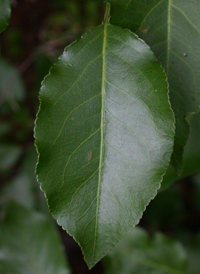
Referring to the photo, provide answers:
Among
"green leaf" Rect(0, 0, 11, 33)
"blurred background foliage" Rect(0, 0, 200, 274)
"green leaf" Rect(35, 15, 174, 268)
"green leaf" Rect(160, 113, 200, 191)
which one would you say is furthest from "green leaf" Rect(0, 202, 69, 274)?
"green leaf" Rect(0, 0, 11, 33)

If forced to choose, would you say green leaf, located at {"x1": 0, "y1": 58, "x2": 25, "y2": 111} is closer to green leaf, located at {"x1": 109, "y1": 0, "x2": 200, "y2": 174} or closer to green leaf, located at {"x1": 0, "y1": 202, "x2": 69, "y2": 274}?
green leaf, located at {"x1": 0, "y1": 202, "x2": 69, "y2": 274}

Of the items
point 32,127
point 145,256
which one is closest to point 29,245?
point 145,256

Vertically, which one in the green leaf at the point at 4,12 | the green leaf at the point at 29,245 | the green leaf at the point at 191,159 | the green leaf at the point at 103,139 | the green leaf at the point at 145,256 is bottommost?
the green leaf at the point at 145,256

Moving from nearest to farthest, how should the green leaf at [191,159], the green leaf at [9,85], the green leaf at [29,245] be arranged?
the green leaf at [191,159] → the green leaf at [29,245] → the green leaf at [9,85]

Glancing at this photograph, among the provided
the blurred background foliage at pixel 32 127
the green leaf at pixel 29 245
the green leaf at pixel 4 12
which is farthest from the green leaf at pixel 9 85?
the green leaf at pixel 4 12

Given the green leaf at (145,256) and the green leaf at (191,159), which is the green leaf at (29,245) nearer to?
the green leaf at (145,256)

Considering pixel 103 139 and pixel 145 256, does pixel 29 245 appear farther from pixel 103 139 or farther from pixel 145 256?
pixel 103 139

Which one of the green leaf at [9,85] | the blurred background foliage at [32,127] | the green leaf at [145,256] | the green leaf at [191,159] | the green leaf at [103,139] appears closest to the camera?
the green leaf at [103,139]

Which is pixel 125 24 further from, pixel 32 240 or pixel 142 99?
pixel 32 240
